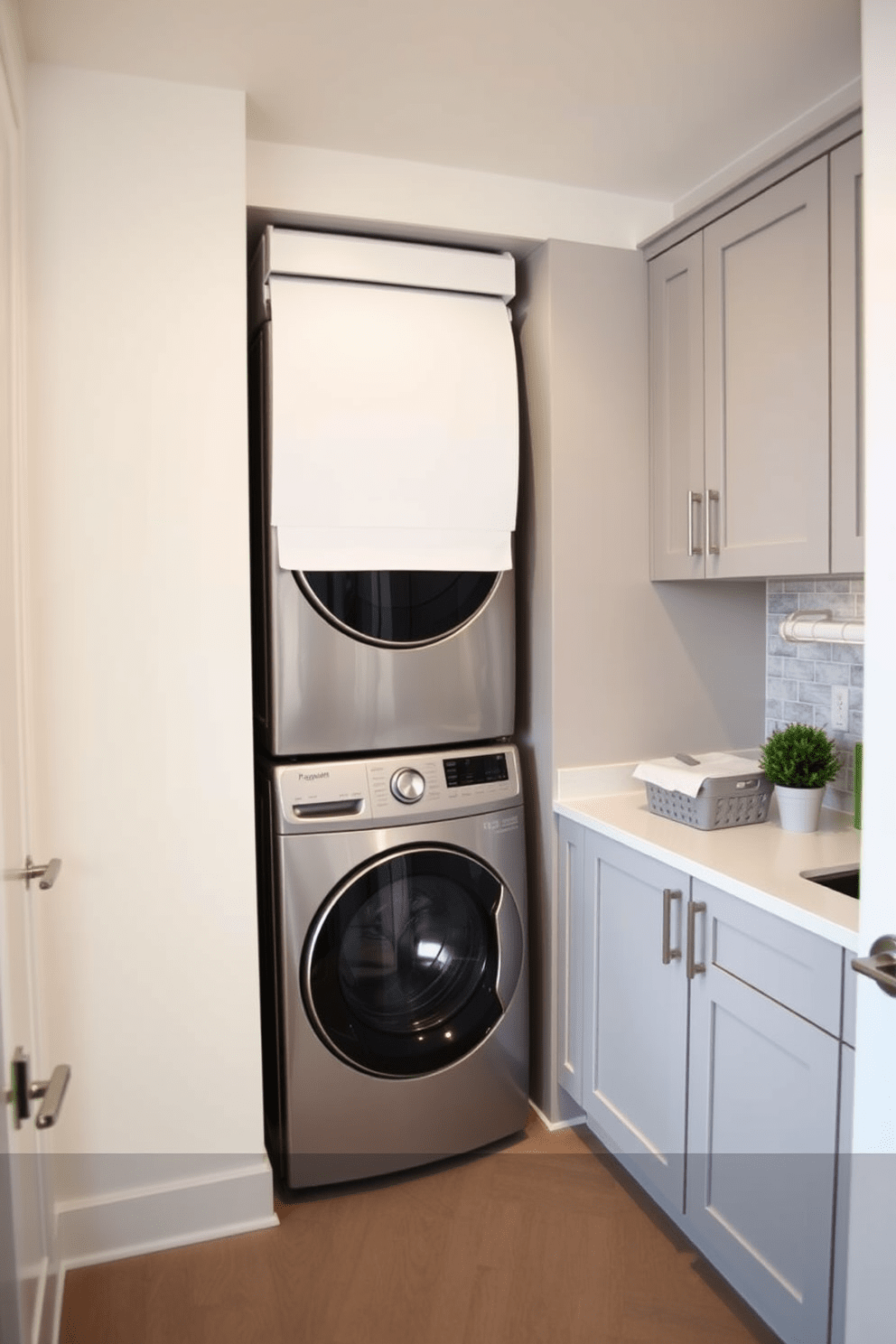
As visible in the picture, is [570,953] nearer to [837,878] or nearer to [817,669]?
[837,878]

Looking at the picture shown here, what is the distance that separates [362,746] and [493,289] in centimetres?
115

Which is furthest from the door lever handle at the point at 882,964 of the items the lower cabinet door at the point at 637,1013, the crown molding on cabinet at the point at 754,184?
the crown molding on cabinet at the point at 754,184

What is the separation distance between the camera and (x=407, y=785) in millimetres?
2195

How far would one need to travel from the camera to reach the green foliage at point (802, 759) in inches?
79.3

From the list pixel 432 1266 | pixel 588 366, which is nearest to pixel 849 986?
pixel 432 1266

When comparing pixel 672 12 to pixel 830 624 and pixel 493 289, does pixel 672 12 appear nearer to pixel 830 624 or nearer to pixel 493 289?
pixel 493 289

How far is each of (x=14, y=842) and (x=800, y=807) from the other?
1.55 m

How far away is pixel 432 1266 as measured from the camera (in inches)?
76.2

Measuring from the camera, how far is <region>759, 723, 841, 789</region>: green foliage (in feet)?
6.61

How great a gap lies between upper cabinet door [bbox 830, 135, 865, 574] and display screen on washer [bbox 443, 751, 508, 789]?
2.99 ft

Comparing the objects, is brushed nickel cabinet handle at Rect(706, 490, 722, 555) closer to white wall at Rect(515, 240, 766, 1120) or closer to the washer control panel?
white wall at Rect(515, 240, 766, 1120)

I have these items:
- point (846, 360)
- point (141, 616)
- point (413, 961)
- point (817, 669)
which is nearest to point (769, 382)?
point (846, 360)

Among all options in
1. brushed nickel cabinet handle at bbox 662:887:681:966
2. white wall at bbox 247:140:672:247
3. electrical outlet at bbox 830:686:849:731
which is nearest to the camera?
brushed nickel cabinet handle at bbox 662:887:681:966

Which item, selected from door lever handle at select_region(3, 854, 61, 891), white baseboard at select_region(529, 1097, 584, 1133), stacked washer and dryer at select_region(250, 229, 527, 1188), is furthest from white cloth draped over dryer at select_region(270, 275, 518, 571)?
white baseboard at select_region(529, 1097, 584, 1133)
